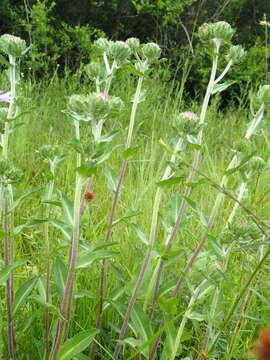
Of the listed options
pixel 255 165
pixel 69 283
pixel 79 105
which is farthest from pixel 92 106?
pixel 255 165

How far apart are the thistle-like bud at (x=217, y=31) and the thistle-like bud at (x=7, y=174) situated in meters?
0.69

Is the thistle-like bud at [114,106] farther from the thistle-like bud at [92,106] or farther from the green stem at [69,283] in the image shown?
the green stem at [69,283]

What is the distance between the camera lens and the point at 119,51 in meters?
1.43

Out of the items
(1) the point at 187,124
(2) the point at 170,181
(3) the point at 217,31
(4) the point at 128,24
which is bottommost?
(4) the point at 128,24

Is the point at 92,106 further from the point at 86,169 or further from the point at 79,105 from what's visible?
the point at 86,169

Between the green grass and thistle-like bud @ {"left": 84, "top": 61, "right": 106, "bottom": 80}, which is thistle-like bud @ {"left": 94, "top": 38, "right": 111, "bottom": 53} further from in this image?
the green grass

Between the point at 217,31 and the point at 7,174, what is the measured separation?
73cm

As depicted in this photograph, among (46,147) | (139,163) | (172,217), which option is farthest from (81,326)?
(139,163)

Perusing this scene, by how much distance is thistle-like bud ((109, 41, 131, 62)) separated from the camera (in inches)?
55.6

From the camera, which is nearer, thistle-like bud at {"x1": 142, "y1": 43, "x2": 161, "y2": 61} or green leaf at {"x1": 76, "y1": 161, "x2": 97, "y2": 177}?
green leaf at {"x1": 76, "y1": 161, "x2": 97, "y2": 177}

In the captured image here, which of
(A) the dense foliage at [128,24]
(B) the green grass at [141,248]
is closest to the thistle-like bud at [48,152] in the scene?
(B) the green grass at [141,248]

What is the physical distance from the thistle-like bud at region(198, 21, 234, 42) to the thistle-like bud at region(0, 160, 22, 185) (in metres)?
0.69

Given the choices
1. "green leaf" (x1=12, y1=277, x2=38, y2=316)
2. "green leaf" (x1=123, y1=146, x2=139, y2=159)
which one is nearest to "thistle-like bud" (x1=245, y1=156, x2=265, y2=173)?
"green leaf" (x1=123, y1=146, x2=139, y2=159)

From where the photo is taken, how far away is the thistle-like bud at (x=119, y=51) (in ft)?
4.63
